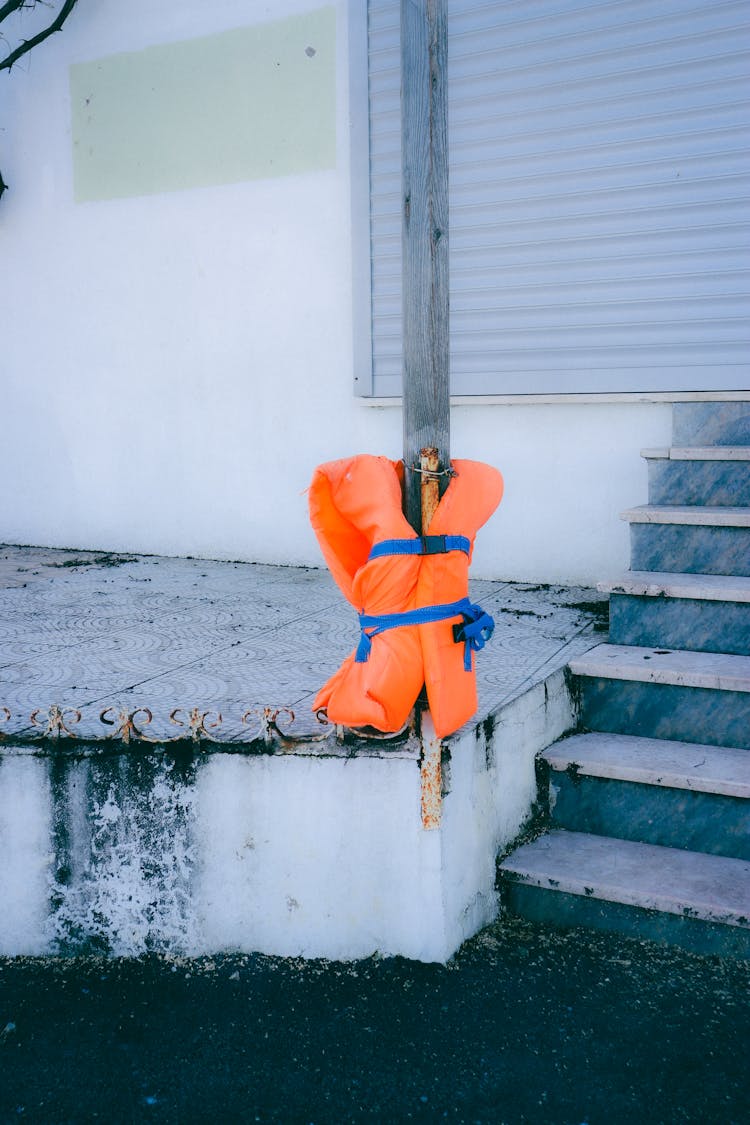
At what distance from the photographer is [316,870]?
8.39 ft

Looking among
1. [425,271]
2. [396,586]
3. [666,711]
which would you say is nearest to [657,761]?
[666,711]

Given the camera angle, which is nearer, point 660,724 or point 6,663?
point 660,724

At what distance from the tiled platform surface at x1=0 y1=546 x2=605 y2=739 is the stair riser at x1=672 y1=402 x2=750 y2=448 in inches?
32.4

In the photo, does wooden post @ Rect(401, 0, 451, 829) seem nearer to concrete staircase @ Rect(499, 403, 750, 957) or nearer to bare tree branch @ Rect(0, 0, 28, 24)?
concrete staircase @ Rect(499, 403, 750, 957)

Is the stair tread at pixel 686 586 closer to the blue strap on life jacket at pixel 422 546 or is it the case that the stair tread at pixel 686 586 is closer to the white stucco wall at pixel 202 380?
the white stucco wall at pixel 202 380

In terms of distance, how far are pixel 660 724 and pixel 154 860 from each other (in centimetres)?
166

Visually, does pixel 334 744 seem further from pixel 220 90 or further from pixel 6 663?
pixel 220 90

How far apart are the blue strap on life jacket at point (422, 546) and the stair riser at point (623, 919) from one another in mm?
1030

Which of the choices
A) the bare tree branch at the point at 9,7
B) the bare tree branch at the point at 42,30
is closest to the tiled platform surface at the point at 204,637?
the bare tree branch at the point at 42,30

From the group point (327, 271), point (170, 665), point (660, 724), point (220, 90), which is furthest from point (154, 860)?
point (220, 90)

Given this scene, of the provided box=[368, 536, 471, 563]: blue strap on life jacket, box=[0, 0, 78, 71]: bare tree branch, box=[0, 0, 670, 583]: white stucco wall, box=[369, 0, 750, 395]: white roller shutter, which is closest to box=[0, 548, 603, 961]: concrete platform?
box=[368, 536, 471, 563]: blue strap on life jacket

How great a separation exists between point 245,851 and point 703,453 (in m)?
2.41

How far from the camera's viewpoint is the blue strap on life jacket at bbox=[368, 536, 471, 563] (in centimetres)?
233

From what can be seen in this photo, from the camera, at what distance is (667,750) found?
119 inches
